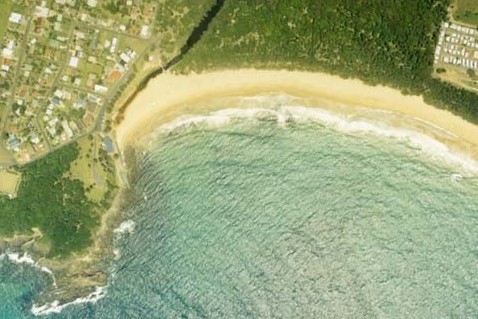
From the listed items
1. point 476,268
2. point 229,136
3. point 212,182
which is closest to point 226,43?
point 229,136

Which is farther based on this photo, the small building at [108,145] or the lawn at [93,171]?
the lawn at [93,171]

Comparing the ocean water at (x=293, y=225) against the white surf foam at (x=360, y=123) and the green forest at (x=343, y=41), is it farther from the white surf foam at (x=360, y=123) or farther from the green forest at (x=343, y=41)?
the green forest at (x=343, y=41)

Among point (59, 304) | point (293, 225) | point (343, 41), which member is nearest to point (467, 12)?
point (343, 41)

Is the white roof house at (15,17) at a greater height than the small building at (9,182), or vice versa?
the white roof house at (15,17)

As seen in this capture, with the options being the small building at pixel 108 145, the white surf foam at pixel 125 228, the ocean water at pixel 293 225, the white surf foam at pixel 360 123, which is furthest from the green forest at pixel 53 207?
the white surf foam at pixel 360 123

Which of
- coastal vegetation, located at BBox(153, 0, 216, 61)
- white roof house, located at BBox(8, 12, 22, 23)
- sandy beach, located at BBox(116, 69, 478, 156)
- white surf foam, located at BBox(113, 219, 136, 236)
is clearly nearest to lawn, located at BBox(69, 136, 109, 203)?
sandy beach, located at BBox(116, 69, 478, 156)

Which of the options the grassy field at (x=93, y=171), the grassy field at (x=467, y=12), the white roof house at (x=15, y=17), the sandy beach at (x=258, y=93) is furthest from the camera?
the white roof house at (x=15, y=17)
